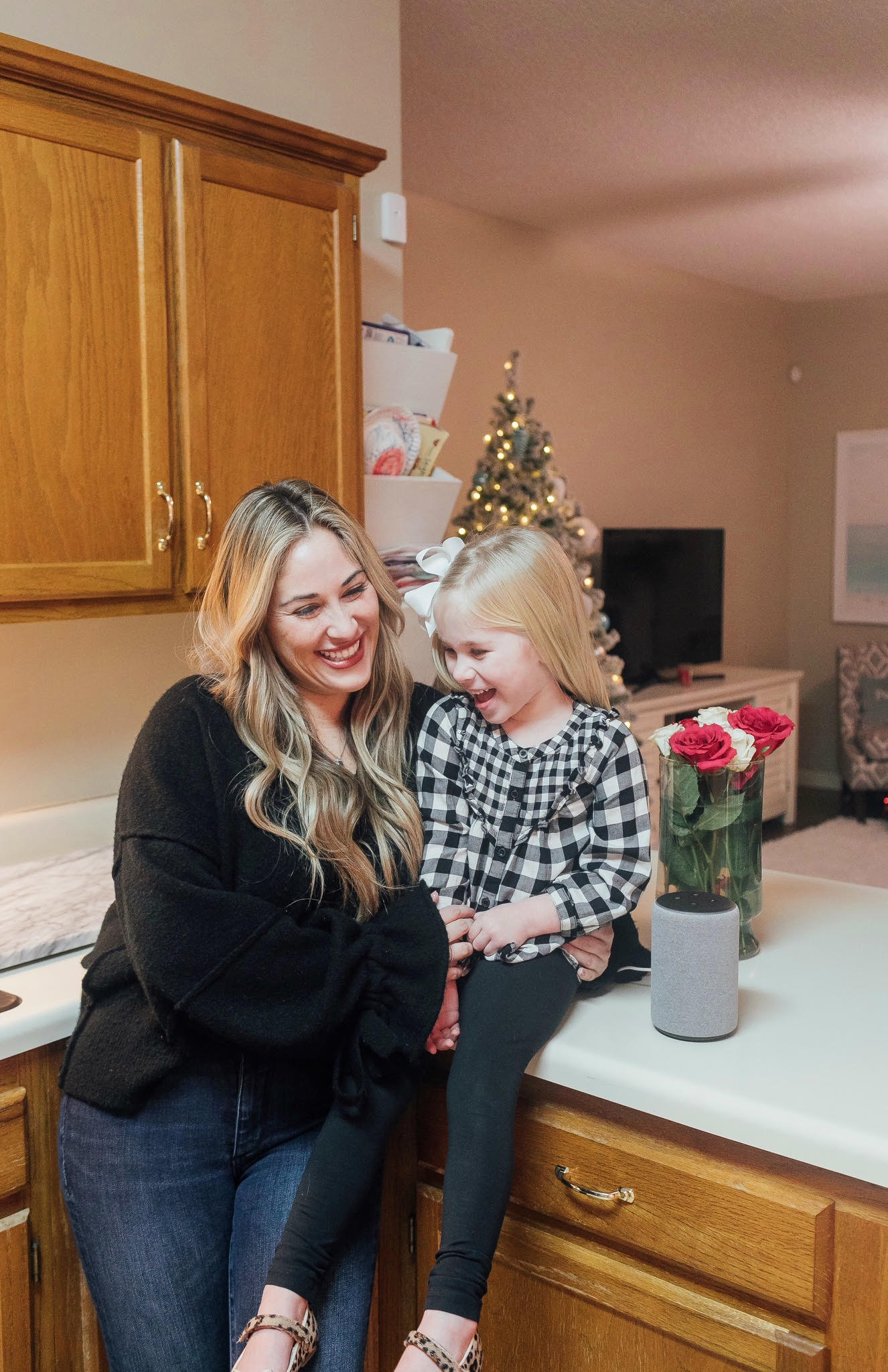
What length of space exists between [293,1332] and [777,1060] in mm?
584

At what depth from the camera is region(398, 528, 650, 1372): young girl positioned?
1339 millimetres

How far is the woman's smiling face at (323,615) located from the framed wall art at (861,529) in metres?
6.23

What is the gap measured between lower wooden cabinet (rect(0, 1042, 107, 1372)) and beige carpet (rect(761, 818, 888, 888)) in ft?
13.0

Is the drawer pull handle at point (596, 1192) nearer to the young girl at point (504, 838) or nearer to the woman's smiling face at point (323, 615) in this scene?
the young girl at point (504, 838)

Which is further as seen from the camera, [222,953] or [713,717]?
[713,717]

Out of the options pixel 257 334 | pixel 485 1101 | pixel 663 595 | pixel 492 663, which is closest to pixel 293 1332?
pixel 485 1101

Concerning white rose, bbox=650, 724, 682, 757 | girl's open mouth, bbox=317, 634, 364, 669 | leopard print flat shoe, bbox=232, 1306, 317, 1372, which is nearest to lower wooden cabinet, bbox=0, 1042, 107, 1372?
leopard print flat shoe, bbox=232, 1306, 317, 1372

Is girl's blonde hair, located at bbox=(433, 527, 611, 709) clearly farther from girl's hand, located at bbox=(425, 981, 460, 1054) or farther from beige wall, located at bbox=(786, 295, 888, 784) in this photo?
beige wall, located at bbox=(786, 295, 888, 784)

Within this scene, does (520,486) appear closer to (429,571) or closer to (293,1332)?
(429,571)

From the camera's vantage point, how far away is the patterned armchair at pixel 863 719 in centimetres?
630

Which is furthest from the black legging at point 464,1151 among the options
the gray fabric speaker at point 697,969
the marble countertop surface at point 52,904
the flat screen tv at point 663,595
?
the flat screen tv at point 663,595

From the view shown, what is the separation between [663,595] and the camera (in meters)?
6.12

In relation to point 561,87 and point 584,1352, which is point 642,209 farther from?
point 584,1352

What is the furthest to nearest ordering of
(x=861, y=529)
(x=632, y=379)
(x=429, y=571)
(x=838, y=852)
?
1. (x=861, y=529)
2. (x=632, y=379)
3. (x=838, y=852)
4. (x=429, y=571)
